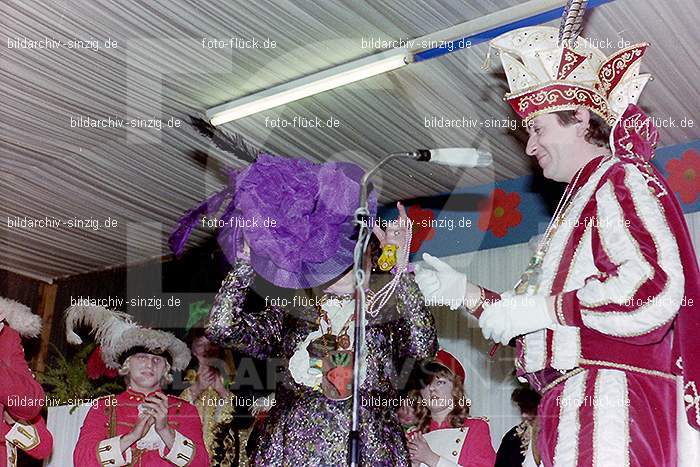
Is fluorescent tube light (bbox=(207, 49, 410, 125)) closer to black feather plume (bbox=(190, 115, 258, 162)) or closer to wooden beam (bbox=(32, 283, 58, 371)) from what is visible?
black feather plume (bbox=(190, 115, 258, 162))

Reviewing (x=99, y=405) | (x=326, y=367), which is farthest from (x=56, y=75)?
(x=326, y=367)

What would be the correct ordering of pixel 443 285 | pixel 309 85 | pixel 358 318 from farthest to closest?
pixel 309 85 → pixel 443 285 → pixel 358 318

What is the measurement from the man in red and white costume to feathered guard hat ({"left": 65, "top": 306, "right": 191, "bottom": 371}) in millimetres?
2542

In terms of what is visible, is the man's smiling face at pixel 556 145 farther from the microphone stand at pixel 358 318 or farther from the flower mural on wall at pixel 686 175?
the flower mural on wall at pixel 686 175

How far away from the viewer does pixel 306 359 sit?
2.83m

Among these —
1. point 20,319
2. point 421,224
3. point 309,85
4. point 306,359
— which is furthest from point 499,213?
point 306,359

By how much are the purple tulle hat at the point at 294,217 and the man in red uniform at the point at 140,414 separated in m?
1.64

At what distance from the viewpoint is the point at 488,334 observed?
2.14 metres

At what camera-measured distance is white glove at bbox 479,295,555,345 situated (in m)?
2.09

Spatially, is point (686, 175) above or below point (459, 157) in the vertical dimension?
above

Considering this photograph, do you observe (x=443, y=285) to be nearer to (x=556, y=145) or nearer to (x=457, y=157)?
(x=457, y=157)

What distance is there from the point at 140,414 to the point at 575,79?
2789 millimetres

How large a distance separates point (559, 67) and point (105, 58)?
7.70 feet

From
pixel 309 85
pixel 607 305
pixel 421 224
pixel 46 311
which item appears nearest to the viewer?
pixel 607 305
